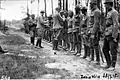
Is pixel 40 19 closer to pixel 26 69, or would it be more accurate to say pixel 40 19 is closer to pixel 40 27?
pixel 40 27

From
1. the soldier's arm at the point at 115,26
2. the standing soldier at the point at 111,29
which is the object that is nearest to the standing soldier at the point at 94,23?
the standing soldier at the point at 111,29

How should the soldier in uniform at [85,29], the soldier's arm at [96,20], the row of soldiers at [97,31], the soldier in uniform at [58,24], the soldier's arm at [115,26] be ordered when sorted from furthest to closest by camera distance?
the soldier in uniform at [58,24] < the soldier in uniform at [85,29] < the soldier's arm at [96,20] < the row of soldiers at [97,31] < the soldier's arm at [115,26]

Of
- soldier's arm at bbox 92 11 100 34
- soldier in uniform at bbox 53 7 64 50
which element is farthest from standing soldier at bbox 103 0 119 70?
soldier in uniform at bbox 53 7 64 50

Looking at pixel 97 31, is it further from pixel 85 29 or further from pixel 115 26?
pixel 85 29

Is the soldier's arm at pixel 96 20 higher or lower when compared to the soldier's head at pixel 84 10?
lower

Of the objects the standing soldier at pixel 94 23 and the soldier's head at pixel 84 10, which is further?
the soldier's head at pixel 84 10

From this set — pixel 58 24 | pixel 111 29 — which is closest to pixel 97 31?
pixel 111 29

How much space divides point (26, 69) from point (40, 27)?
23.0ft

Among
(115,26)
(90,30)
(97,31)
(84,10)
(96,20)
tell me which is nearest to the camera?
(115,26)

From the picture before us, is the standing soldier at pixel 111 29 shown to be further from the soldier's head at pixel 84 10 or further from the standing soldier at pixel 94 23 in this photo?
the soldier's head at pixel 84 10

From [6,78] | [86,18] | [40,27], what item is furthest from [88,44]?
[40,27]

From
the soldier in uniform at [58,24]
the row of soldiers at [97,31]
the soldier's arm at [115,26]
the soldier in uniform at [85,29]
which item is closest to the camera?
the soldier's arm at [115,26]

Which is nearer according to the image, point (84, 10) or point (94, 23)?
point (94, 23)

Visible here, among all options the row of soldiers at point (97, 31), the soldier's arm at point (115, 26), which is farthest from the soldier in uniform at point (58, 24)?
the soldier's arm at point (115, 26)
